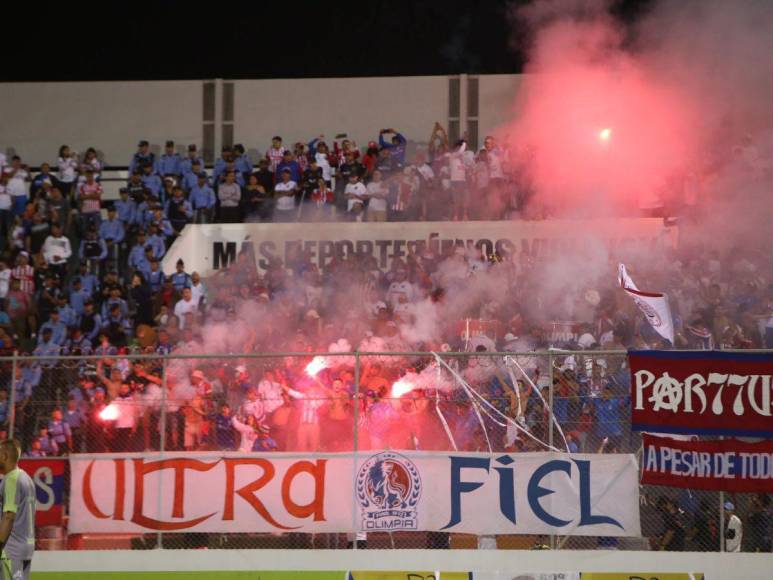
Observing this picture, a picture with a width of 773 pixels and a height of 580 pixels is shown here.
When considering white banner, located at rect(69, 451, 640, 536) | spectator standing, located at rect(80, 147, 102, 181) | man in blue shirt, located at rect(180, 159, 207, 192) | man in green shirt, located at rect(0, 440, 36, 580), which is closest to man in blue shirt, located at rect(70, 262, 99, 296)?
man in blue shirt, located at rect(180, 159, 207, 192)

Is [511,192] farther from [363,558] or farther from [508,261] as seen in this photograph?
[363,558]

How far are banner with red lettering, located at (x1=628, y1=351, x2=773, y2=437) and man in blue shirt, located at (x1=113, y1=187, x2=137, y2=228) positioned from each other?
29.0 feet

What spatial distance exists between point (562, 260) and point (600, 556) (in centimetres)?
600

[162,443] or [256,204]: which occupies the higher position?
[256,204]

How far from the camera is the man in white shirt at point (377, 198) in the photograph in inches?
630

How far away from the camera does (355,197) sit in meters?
16.2

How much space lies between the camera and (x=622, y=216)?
15617 millimetres

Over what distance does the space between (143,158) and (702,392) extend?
1042 centimetres

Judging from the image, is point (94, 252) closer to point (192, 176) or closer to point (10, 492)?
point (192, 176)

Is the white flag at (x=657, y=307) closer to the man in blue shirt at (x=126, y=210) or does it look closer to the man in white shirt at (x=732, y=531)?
the man in white shirt at (x=732, y=531)

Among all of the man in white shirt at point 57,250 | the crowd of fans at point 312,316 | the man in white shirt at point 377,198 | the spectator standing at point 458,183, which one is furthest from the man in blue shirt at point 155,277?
the spectator standing at point 458,183

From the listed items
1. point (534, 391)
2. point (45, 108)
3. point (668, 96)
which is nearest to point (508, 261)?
point (668, 96)

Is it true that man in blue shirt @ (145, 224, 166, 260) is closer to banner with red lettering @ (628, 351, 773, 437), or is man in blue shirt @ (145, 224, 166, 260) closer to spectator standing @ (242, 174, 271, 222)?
spectator standing @ (242, 174, 271, 222)

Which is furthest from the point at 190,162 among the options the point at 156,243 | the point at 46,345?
the point at 46,345
